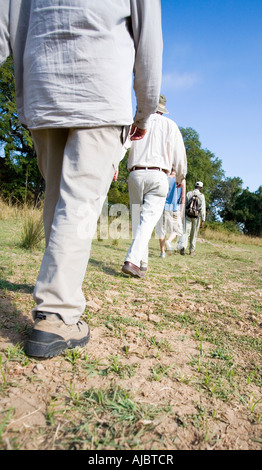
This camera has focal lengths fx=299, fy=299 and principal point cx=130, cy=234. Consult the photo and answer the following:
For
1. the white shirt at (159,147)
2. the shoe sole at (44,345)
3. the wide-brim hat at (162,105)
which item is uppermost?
the wide-brim hat at (162,105)

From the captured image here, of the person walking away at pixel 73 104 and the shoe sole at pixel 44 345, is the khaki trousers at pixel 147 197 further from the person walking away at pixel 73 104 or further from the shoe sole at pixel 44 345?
the shoe sole at pixel 44 345

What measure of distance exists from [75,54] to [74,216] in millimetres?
783

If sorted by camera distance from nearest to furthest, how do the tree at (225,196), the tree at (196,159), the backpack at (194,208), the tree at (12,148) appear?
the backpack at (194,208), the tree at (12,148), the tree at (196,159), the tree at (225,196)

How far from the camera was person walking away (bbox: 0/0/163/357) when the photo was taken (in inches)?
56.4

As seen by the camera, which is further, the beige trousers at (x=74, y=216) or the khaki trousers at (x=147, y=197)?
the khaki trousers at (x=147, y=197)

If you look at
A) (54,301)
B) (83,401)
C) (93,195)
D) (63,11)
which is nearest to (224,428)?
(83,401)

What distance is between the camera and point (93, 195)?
5.08 feet

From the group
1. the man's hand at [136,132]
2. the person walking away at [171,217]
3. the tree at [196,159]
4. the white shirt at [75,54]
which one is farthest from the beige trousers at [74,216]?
the tree at [196,159]

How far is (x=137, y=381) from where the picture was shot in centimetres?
131

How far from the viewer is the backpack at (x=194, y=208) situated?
8328 mm

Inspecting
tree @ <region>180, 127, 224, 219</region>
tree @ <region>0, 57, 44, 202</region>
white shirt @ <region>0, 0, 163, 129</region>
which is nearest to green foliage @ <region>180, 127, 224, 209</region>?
tree @ <region>180, 127, 224, 219</region>

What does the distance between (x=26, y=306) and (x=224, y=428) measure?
58.4 inches

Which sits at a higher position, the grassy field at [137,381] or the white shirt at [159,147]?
the white shirt at [159,147]

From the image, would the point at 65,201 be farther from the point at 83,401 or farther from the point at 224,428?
the point at 224,428
